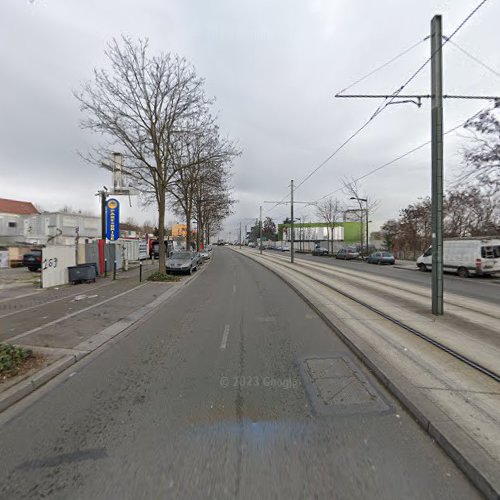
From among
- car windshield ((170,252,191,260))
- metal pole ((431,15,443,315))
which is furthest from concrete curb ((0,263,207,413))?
car windshield ((170,252,191,260))

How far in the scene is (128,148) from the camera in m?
16.6

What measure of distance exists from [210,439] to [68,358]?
338 centimetres

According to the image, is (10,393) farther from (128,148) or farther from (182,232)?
(182,232)

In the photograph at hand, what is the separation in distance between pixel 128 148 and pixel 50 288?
779 cm

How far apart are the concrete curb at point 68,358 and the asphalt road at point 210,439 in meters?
0.23

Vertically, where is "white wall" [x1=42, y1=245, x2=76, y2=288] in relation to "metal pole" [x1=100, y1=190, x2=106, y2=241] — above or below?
below

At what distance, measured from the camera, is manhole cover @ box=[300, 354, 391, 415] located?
11.9 feet

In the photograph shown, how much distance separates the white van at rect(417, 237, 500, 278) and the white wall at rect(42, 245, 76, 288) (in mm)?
22261

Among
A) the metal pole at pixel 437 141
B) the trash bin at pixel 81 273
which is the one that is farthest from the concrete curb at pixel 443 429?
the trash bin at pixel 81 273

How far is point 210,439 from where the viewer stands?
303 cm

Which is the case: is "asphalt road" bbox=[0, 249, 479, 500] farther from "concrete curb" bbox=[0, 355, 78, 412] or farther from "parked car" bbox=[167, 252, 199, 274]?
"parked car" bbox=[167, 252, 199, 274]

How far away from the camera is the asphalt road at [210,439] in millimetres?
2436

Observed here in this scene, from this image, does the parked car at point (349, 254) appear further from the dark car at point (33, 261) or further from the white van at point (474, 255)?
the dark car at point (33, 261)

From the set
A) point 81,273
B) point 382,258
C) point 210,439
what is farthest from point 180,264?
point 382,258
